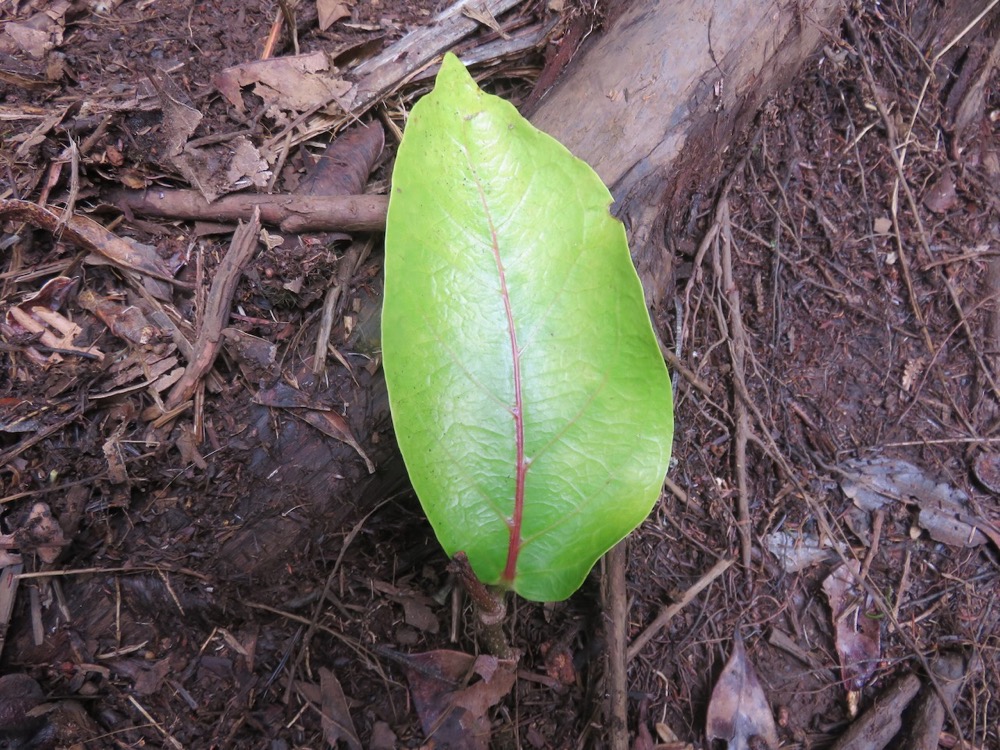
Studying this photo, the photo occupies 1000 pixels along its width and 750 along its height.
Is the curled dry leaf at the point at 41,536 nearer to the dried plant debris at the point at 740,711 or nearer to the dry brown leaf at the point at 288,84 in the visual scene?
the dry brown leaf at the point at 288,84

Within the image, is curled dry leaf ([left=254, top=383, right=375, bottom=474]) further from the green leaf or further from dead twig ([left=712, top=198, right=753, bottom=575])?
dead twig ([left=712, top=198, right=753, bottom=575])

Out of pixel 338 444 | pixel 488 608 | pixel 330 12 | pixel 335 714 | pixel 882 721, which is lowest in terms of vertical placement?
pixel 882 721

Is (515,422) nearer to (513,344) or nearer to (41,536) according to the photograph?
(513,344)

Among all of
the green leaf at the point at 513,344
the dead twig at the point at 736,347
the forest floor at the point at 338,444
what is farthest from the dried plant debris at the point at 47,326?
the dead twig at the point at 736,347

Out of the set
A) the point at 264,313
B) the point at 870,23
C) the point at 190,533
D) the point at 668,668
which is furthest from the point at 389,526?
the point at 870,23

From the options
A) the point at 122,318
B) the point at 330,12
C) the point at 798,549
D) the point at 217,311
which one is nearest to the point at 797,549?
the point at 798,549

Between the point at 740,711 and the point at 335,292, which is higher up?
the point at 335,292

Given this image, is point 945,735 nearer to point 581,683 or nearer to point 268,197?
point 581,683
